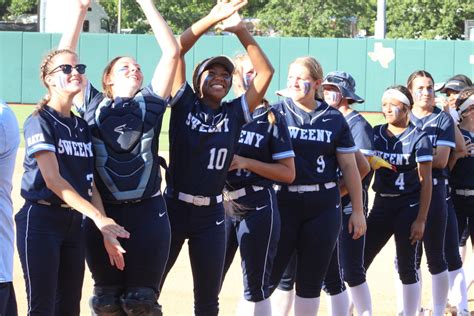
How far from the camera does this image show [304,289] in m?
6.50

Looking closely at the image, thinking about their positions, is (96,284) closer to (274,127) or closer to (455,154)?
(274,127)

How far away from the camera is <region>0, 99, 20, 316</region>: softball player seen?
4.48 meters

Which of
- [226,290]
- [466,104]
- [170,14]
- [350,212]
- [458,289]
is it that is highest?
[170,14]

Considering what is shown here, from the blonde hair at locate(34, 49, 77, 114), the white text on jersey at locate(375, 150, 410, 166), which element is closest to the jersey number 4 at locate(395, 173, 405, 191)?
the white text on jersey at locate(375, 150, 410, 166)

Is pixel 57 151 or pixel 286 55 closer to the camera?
pixel 57 151

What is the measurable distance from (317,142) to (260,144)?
44 centimetres

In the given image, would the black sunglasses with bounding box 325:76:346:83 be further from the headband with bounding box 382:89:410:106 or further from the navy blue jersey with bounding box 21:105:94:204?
the navy blue jersey with bounding box 21:105:94:204

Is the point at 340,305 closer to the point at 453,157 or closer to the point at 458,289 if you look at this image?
the point at 458,289

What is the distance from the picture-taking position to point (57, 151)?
516 centimetres

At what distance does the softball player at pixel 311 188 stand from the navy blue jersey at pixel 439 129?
4.79ft

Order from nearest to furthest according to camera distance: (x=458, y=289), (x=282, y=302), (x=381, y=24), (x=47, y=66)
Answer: (x=47, y=66) → (x=282, y=302) → (x=458, y=289) → (x=381, y=24)

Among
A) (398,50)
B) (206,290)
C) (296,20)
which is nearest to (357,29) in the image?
(296,20)

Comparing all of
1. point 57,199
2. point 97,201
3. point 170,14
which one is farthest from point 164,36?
point 170,14

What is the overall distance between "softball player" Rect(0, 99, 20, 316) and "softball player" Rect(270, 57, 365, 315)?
2291 millimetres
